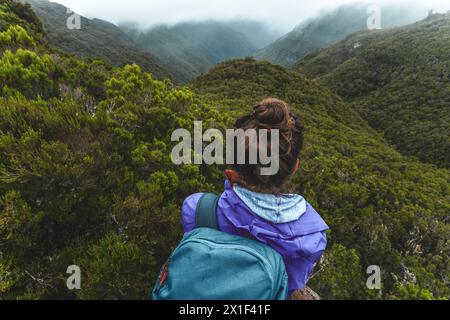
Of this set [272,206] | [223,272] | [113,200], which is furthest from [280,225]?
[113,200]

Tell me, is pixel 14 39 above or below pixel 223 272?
above

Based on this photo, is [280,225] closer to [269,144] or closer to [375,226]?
[269,144]

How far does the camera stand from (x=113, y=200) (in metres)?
3.25

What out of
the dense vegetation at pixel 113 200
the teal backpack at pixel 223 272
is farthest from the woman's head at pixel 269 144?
the dense vegetation at pixel 113 200

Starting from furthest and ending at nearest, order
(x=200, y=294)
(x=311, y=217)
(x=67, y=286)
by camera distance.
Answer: (x=67, y=286) → (x=311, y=217) → (x=200, y=294)

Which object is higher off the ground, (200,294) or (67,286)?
(200,294)

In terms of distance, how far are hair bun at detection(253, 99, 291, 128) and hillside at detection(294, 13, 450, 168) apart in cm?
1797

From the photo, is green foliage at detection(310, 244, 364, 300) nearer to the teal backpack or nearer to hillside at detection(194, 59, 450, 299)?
hillside at detection(194, 59, 450, 299)

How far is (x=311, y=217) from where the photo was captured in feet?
7.41

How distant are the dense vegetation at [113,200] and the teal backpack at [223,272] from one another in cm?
111

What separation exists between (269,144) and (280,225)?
63cm
